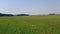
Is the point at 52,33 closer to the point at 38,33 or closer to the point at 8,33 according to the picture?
the point at 38,33

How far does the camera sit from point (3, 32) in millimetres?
11711

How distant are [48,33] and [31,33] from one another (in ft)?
4.76

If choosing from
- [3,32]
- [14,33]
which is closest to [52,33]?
[14,33]

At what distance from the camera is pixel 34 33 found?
1141 cm

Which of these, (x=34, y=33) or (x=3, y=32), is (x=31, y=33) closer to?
(x=34, y=33)

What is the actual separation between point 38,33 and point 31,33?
2.03 ft

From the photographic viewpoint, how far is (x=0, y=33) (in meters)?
11.3

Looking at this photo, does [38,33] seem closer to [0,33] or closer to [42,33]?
[42,33]

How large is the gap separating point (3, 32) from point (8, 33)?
631mm

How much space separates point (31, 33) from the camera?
11297 millimetres

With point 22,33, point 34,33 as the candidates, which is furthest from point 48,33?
point 22,33

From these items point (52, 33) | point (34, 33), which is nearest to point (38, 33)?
point (34, 33)

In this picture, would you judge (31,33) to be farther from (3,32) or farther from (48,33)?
(3,32)

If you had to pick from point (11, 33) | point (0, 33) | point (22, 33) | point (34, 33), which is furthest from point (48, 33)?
point (0, 33)
